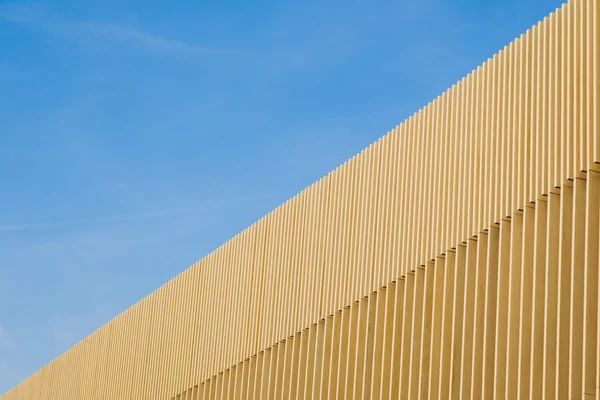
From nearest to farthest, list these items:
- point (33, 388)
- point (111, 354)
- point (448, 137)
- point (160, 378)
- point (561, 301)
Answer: point (561, 301)
point (448, 137)
point (160, 378)
point (111, 354)
point (33, 388)

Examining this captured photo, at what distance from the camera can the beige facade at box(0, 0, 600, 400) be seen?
6.45m

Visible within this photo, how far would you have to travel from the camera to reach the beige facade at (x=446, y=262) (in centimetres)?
645

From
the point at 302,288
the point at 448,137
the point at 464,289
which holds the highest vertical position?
the point at 448,137

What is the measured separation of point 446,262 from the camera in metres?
7.61

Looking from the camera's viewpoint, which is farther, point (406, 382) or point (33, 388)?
point (33, 388)

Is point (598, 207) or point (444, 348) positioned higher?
point (598, 207)

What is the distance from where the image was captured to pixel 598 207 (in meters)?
6.38

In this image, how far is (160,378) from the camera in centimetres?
1207

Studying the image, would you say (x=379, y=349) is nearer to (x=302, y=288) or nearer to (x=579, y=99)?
(x=302, y=288)

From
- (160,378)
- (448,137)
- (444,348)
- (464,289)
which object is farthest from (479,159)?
(160,378)

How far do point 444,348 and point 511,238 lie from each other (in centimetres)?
104

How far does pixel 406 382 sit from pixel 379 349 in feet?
1.87

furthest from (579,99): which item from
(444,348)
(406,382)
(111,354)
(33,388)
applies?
(33,388)

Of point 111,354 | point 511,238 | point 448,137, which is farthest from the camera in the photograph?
point 111,354
